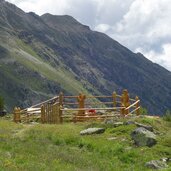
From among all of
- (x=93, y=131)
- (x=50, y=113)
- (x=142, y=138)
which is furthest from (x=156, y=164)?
(x=50, y=113)

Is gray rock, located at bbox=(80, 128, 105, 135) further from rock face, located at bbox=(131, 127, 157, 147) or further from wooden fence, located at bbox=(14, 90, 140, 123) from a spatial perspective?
wooden fence, located at bbox=(14, 90, 140, 123)

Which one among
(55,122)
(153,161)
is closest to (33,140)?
(153,161)

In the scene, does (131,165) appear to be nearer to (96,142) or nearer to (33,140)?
(96,142)

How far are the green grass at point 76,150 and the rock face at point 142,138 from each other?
0.34 m

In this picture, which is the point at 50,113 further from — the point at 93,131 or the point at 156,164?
the point at 156,164

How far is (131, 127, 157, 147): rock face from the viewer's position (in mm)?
25047

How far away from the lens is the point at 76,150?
2380cm

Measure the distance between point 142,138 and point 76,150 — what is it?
3.72 metres

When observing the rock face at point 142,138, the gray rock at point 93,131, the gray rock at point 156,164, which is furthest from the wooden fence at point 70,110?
the gray rock at point 156,164

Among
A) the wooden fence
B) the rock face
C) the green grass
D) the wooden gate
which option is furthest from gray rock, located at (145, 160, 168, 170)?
the wooden gate

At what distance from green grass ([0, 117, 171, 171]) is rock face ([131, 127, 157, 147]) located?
1.12ft

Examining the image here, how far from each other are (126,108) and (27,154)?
1787 centimetres

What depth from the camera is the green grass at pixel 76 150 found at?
18.1 metres

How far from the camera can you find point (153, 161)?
21.2 meters
